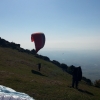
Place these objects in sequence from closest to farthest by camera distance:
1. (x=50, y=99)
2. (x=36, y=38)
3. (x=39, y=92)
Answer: (x=50, y=99) → (x=39, y=92) → (x=36, y=38)

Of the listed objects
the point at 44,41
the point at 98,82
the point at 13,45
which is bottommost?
the point at 98,82

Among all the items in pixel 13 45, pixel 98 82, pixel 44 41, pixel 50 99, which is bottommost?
pixel 50 99

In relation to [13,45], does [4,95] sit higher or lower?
lower

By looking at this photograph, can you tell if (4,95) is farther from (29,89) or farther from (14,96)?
(29,89)

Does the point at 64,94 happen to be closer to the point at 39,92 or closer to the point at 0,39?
the point at 39,92

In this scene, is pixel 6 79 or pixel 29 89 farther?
pixel 6 79

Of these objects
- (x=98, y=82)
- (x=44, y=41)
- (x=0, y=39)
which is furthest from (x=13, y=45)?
(x=44, y=41)

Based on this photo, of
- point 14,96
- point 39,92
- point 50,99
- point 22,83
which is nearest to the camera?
point 14,96

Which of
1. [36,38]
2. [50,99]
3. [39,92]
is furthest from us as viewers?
[36,38]

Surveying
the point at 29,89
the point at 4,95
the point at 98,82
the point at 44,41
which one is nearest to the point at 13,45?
the point at 98,82
